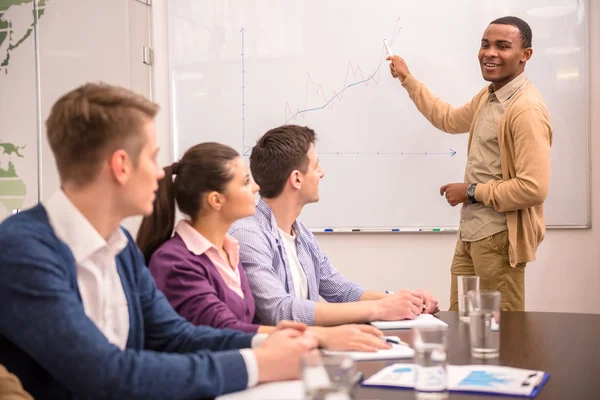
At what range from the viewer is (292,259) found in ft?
7.54

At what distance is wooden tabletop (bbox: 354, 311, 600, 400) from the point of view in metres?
1.27

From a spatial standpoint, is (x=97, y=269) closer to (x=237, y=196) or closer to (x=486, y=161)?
(x=237, y=196)

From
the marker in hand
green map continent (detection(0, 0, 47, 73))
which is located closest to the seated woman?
the marker in hand

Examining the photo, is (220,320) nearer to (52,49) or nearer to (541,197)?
(541,197)

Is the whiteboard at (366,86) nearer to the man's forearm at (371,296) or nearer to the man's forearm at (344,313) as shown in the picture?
the man's forearm at (371,296)

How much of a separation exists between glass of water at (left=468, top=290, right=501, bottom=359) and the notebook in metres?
0.09

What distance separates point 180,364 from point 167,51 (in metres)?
3.02

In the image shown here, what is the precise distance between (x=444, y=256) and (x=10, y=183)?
242 centimetres

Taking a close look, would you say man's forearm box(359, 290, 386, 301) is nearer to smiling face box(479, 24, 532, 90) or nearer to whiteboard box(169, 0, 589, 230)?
smiling face box(479, 24, 532, 90)

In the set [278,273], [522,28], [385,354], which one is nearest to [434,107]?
[522,28]

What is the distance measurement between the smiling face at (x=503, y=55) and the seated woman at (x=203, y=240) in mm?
1483

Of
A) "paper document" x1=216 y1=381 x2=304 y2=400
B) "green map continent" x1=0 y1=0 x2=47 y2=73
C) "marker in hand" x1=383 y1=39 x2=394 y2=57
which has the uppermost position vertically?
"green map continent" x1=0 y1=0 x2=47 y2=73

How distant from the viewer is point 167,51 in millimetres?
3928

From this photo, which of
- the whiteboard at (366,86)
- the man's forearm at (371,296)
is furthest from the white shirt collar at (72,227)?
the whiteboard at (366,86)
